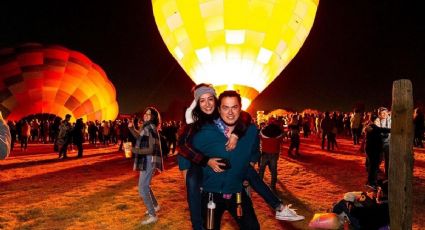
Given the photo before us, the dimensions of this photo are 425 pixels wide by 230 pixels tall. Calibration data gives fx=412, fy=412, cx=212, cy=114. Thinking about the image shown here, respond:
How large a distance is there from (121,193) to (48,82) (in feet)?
67.4

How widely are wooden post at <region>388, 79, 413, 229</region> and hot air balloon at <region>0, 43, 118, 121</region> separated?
2585 cm

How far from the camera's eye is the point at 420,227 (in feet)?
18.3

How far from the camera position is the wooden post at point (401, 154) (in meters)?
3.27

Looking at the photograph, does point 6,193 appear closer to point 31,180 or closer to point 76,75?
point 31,180

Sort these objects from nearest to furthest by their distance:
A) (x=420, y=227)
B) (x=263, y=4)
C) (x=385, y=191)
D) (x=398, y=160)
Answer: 1. (x=398, y=160)
2. (x=385, y=191)
3. (x=420, y=227)
4. (x=263, y=4)

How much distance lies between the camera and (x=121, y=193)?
26.9ft

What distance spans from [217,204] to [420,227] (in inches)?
152

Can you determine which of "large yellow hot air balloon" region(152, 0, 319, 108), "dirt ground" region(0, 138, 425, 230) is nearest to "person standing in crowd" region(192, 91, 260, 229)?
"dirt ground" region(0, 138, 425, 230)

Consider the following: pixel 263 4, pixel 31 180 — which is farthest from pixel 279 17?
pixel 31 180

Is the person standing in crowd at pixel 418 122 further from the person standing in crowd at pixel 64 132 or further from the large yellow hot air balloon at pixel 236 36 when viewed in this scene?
the person standing in crowd at pixel 64 132

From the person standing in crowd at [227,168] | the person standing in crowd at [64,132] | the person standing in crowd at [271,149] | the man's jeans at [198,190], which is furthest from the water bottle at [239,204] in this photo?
the person standing in crowd at [64,132]

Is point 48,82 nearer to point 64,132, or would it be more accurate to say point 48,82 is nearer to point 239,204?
point 64,132

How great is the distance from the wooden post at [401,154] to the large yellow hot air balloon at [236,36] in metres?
12.1

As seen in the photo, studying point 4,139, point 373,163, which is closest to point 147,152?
point 4,139
